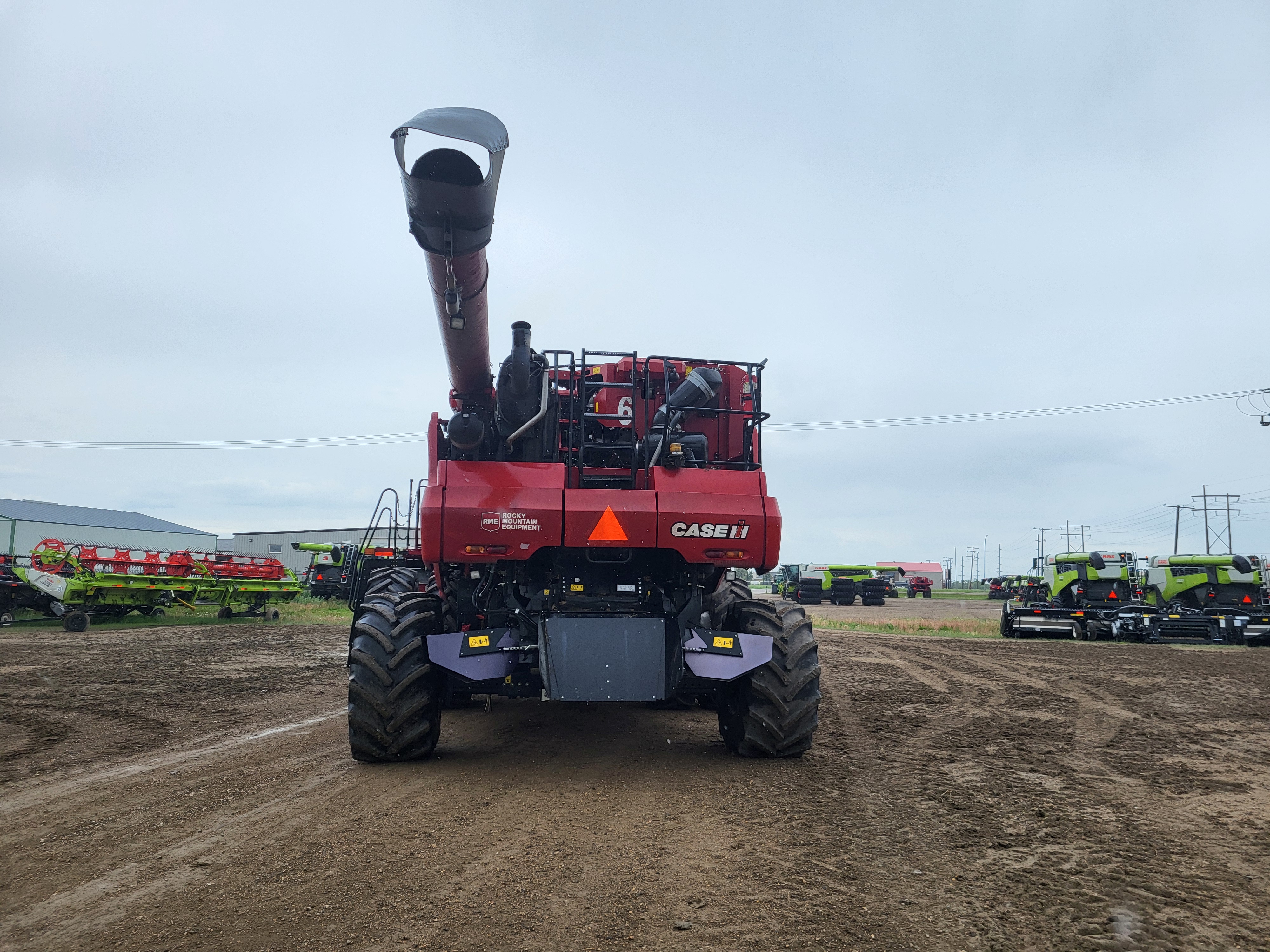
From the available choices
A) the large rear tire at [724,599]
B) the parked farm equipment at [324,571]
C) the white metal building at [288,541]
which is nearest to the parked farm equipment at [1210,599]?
the large rear tire at [724,599]

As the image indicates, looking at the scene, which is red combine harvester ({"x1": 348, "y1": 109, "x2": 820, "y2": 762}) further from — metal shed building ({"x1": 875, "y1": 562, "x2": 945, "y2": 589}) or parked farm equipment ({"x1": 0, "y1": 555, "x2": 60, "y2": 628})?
metal shed building ({"x1": 875, "y1": 562, "x2": 945, "y2": 589})

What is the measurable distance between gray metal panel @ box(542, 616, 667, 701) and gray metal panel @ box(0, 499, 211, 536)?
198ft

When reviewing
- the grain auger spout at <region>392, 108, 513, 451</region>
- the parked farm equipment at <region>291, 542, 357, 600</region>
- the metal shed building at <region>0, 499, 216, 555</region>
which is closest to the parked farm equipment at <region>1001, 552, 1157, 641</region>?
the grain auger spout at <region>392, 108, 513, 451</region>

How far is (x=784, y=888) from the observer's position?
350 cm

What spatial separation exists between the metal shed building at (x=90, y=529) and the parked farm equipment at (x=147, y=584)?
86.1 feet

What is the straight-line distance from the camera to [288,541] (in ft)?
224

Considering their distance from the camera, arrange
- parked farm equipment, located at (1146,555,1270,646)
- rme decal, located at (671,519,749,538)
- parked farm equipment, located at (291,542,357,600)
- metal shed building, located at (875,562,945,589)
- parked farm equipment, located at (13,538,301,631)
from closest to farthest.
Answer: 1. rme decal, located at (671,519,749,538)
2. parked farm equipment, located at (13,538,301,631)
3. parked farm equipment, located at (1146,555,1270,646)
4. parked farm equipment, located at (291,542,357,600)
5. metal shed building, located at (875,562,945,589)

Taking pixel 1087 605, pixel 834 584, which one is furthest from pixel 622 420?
pixel 834 584

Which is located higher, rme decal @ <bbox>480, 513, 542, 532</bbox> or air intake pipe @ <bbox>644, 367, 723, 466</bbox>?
air intake pipe @ <bbox>644, 367, 723, 466</bbox>

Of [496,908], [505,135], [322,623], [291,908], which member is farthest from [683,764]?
[322,623]

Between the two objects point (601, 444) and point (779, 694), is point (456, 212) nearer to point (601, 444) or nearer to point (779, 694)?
point (601, 444)

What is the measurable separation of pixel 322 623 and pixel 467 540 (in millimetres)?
19959

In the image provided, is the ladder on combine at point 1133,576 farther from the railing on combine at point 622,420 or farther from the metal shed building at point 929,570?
the metal shed building at point 929,570

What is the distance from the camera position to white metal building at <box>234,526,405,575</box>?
2303 inches
